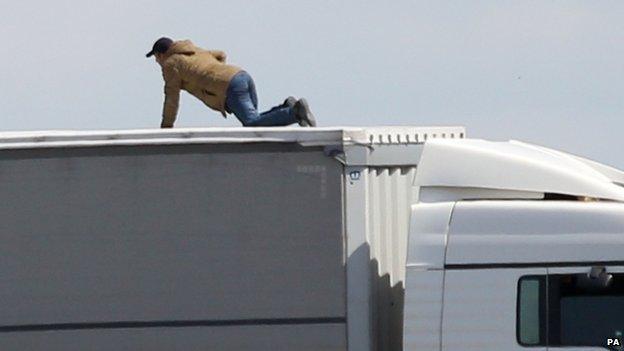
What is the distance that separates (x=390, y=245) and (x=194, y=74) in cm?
317

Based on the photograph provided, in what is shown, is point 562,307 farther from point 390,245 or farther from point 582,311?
point 390,245

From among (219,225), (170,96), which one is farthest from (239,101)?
(219,225)

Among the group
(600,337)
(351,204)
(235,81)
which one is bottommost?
(600,337)

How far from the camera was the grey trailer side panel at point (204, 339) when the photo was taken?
37.2ft

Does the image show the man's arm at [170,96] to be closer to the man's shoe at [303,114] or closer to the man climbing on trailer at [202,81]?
the man climbing on trailer at [202,81]

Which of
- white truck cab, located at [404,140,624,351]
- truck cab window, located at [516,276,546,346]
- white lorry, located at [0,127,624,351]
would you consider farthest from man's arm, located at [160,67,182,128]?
truck cab window, located at [516,276,546,346]

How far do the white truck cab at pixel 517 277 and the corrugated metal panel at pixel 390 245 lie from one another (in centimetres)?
51

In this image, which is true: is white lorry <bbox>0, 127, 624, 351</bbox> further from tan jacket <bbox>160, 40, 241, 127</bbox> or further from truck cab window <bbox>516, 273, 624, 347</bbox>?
tan jacket <bbox>160, 40, 241, 127</bbox>

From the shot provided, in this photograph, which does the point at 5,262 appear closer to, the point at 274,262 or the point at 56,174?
the point at 56,174

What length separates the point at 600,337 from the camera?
1098 cm

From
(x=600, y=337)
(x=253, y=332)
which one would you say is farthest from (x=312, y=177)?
(x=600, y=337)

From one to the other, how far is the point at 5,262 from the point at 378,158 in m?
2.67

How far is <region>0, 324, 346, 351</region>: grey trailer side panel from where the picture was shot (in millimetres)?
11352

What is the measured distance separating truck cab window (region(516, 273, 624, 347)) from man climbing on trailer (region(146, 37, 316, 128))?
12.0 ft
